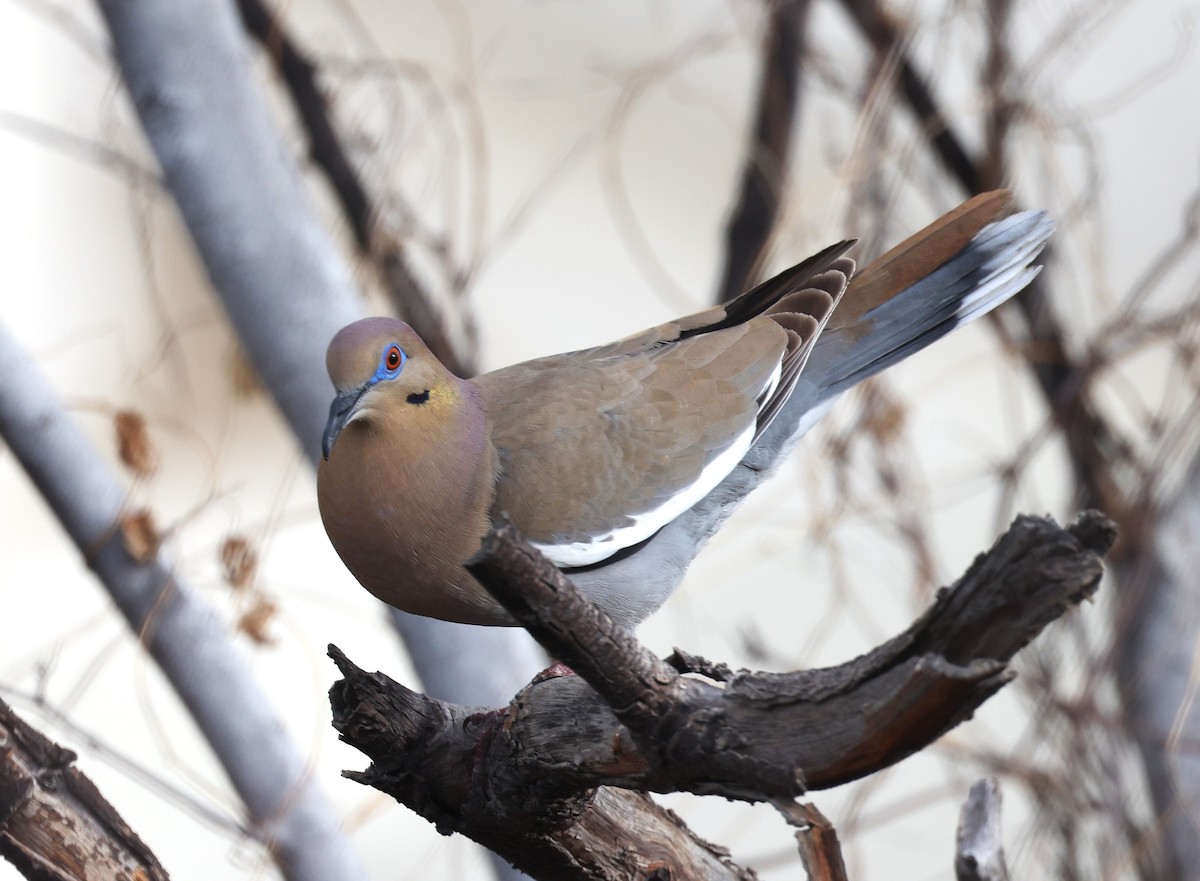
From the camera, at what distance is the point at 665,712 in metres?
0.68

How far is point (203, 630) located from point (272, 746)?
0.14 meters

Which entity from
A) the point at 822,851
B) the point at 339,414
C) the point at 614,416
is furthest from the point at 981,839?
the point at 339,414

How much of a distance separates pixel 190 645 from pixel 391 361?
457 mm

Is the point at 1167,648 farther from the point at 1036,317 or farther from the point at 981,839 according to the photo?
the point at 981,839

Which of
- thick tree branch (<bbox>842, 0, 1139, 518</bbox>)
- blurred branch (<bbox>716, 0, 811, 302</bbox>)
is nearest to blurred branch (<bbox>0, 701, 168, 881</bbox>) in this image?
blurred branch (<bbox>716, 0, 811, 302</bbox>)

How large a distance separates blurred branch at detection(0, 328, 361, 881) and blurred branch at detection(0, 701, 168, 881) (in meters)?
0.36

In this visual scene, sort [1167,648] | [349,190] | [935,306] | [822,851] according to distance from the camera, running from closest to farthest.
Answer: [822,851] < [935,306] < [349,190] < [1167,648]

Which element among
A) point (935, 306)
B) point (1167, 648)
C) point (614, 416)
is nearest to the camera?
point (614, 416)

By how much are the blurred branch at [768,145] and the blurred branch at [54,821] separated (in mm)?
1258

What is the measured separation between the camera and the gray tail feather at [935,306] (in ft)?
3.55

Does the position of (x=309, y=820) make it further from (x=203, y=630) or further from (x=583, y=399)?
(x=583, y=399)

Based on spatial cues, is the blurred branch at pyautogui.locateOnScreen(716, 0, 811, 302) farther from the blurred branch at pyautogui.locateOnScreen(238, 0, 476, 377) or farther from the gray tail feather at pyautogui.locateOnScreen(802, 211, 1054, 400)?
the gray tail feather at pyautogui.locateOnScreen(802, 211, 1054, 400)

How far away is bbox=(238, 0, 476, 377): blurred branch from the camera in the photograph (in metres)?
1.67

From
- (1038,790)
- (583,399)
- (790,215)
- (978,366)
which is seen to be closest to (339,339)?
(583,399)
